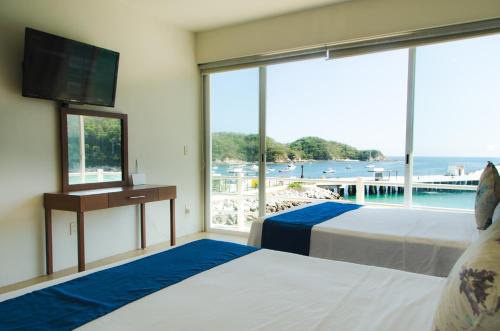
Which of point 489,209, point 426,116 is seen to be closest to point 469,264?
point 489,209

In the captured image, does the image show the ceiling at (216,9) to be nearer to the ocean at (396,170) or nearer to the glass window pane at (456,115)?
the glass window pane at (456,115)

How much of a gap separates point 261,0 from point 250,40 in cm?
70

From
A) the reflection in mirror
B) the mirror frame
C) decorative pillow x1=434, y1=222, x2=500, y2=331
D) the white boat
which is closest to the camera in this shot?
decorative pillow x1=434, y1=222, x2=500, y2=331

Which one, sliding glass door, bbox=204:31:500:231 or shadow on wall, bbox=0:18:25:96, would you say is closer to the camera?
shadow on wall, bbox=0:18:25:96

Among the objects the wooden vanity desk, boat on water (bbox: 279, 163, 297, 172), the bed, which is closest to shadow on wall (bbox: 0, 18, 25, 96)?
the wooden vanity desk

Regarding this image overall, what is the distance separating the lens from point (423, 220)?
2576 mm

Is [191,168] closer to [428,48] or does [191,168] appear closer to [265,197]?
[265,197]

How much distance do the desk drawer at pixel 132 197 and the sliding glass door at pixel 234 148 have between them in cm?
134

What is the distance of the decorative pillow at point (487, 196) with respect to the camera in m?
1.91

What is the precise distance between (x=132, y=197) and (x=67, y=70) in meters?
1.27

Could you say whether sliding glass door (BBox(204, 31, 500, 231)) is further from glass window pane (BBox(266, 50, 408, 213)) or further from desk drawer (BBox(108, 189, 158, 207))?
desk drawer (BBox(108, 189, 158, 207))

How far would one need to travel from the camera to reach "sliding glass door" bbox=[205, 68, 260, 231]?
448cm

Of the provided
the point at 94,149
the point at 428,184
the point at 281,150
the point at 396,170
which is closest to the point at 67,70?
the point at 94,149

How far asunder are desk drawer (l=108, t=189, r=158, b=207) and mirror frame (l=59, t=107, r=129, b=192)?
1.30 feet
